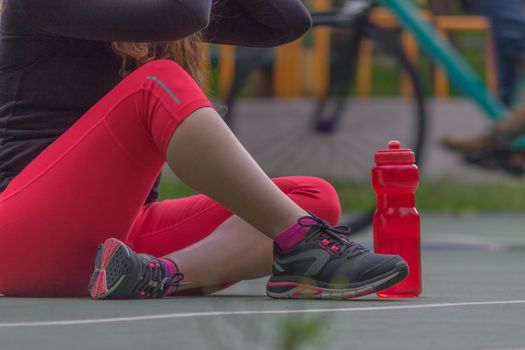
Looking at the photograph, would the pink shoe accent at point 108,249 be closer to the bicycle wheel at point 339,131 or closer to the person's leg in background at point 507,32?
the bicycle wheel at point 339,131

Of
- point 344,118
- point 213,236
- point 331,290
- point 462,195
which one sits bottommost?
point 462,195

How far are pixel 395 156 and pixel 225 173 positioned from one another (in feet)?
1.80

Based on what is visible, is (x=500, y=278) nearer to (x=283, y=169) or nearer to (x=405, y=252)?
(x=405, y=252)

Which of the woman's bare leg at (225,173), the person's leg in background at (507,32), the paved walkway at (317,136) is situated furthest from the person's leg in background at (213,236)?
the paved walkway at (317,136)

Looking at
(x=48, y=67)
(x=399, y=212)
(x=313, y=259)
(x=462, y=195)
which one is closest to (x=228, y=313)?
(x=313, y=259)

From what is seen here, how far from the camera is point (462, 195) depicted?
938cm

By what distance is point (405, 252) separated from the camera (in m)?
3.69

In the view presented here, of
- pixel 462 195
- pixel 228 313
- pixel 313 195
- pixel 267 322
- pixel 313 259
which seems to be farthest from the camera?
pixel 462 195

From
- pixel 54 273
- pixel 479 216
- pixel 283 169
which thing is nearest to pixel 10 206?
pixel 54 273

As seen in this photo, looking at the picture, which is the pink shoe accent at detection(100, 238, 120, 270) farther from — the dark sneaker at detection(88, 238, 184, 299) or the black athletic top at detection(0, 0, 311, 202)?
the black athletic top at detection(0, 0, 311, 202)

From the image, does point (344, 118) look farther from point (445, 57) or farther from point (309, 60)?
point (309, 60)

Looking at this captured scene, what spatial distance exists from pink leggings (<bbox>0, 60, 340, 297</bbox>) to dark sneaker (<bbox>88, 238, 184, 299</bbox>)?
10 cm

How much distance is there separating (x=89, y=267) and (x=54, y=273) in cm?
9

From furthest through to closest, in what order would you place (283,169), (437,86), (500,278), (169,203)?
(437,86) < (283,169) < (500,278) < (169,203)
